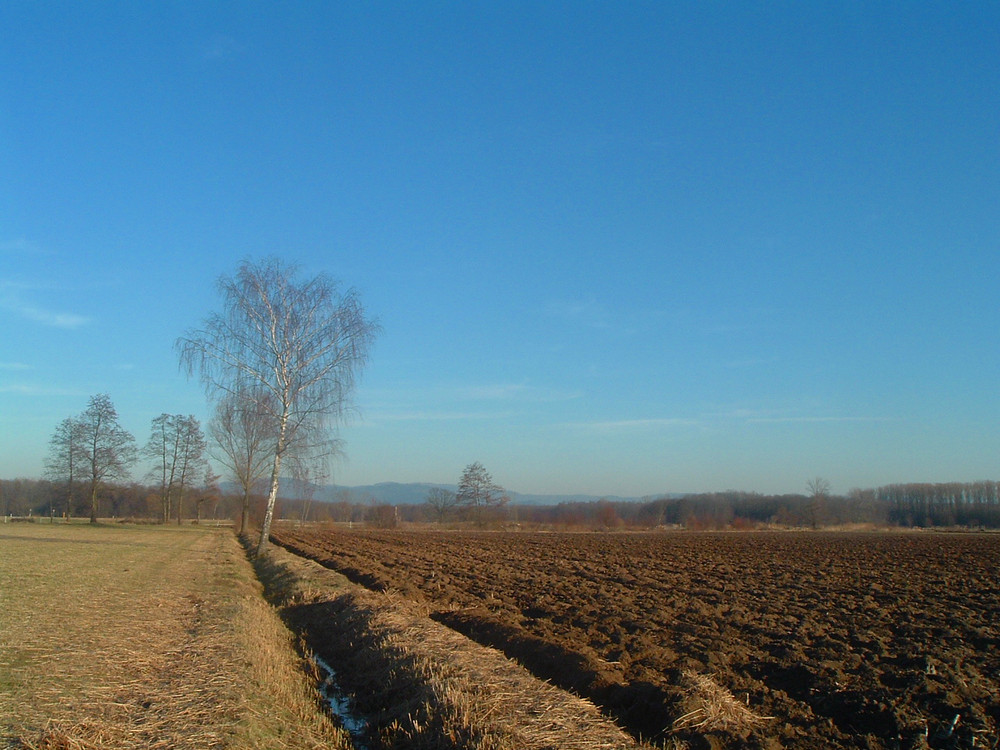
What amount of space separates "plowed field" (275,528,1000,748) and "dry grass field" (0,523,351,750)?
133 inches

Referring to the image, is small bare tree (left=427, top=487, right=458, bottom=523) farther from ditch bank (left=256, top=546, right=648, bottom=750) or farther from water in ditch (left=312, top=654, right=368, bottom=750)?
water in ditch (left=312, top=654, right=368, bottom=750)

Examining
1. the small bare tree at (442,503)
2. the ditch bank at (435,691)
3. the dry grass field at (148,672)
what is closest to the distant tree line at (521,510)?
the small bare tree at (442,503)

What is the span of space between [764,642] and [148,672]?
29.1 feet

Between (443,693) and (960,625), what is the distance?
33.6ft

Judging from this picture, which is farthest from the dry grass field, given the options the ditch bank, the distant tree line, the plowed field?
the distant tree line

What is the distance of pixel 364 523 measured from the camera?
93.4 m

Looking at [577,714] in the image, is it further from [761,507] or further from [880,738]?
[761,507]

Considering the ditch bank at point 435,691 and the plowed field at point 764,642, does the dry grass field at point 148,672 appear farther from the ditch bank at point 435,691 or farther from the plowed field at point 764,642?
the plowed field at point 764,642

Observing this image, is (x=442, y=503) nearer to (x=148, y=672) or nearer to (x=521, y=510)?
(x=521, y=510)

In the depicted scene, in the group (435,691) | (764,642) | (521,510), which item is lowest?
(521,510)

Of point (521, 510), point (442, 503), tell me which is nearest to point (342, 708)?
point (442, 503)

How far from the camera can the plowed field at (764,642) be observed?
6.78m

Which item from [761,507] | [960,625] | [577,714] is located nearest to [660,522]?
[761,507]

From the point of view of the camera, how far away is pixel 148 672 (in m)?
8.38
